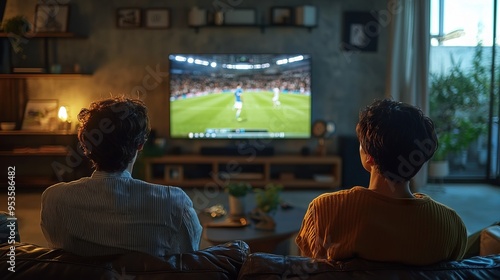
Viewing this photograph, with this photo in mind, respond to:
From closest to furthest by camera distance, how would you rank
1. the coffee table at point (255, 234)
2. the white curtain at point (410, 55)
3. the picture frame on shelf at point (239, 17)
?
1. the coffee table at point (255, 234)
2. the white curtain at point (410, 55)
3. the picture frame on shelf at point (239, 17)

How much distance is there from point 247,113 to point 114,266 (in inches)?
186

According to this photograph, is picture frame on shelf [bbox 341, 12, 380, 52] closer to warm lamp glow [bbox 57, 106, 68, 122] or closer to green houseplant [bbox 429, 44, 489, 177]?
green houseplant [bbox 429, 44, 489, 177]

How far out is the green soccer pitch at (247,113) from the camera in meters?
5.73

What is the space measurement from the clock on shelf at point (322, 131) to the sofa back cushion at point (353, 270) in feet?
15.4

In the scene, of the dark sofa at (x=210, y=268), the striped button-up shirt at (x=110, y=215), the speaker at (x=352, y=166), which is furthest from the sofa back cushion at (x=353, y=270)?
the speaker at (x=352, y=166)

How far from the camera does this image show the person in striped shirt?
54.7 inches

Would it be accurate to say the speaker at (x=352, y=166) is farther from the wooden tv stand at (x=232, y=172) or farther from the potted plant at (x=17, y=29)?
the potted plant at (x=17, y=29)

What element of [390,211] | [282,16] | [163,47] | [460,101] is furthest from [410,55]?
[390,211]

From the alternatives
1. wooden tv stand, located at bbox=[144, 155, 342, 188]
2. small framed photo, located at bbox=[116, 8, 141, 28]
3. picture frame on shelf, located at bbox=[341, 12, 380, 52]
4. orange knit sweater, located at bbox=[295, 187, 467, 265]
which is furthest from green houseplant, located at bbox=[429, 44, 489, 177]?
orange knit sweater, located at bbox=[295, 187, 467, 265]

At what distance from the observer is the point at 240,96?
18.8 ft

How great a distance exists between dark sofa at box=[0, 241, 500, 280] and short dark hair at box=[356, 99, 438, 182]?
305 mm

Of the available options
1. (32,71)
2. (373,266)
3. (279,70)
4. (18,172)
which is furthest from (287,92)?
(373,266)

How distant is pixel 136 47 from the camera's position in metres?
5.82

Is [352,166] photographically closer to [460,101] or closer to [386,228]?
[460,101]
